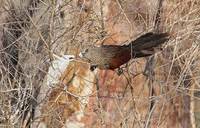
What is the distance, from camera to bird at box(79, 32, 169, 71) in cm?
430

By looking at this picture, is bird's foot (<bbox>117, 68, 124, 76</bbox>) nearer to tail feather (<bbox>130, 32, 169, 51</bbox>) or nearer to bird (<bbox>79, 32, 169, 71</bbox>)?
bird (<bbox>79, 32, 169, 71</bbox>)

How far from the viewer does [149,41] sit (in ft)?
14.0

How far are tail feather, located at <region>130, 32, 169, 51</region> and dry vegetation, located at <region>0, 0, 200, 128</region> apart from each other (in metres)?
0.37

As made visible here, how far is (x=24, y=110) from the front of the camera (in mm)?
4887

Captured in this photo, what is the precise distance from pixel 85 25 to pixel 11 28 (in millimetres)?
912

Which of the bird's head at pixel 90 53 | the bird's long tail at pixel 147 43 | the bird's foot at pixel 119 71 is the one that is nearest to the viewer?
the bird's long tail at pixel 147 43

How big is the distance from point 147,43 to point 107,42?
1.30 m

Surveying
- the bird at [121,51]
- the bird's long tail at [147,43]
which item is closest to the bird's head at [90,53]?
the bird at [121,51]

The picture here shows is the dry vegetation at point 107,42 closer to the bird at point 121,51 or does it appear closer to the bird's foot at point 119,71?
the bird's foot at point 119,71

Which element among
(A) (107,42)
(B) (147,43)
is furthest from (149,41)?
(A) (107,42)

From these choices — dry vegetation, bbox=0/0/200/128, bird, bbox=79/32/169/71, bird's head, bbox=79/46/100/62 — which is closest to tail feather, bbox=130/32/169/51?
bird, bbox=79/32/169/71

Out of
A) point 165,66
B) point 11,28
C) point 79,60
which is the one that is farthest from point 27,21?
point 165,66

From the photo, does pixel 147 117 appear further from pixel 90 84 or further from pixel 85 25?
pixel 85 25

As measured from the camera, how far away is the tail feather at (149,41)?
4277mm
